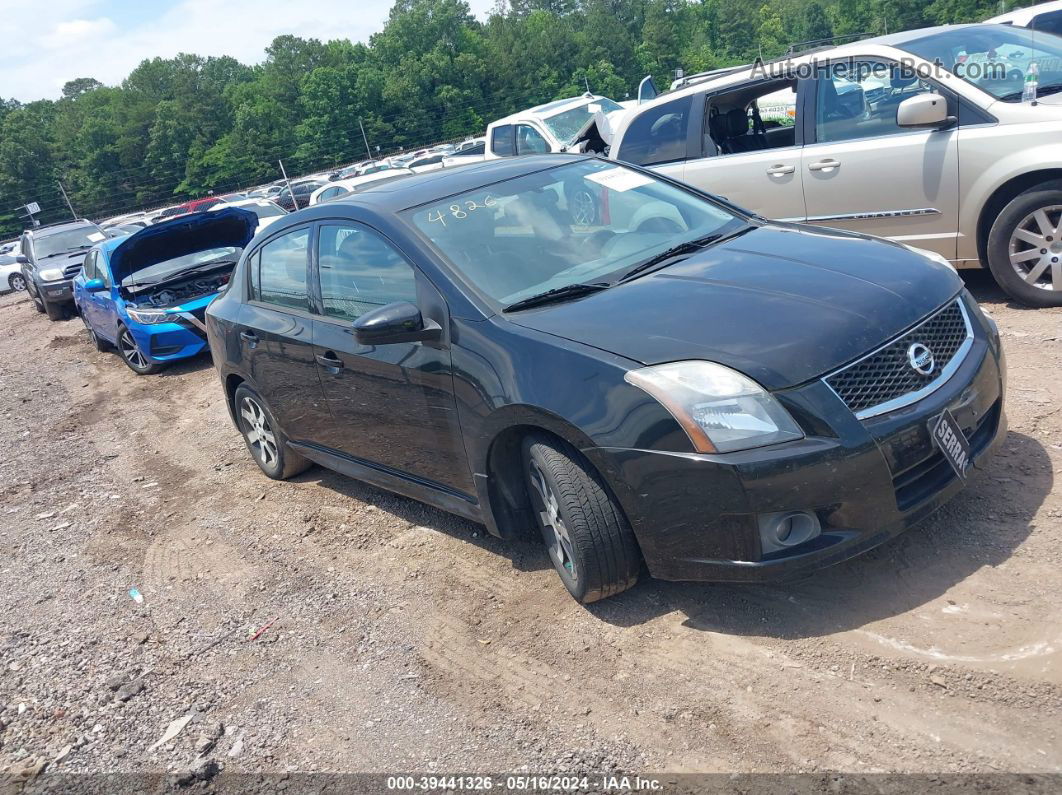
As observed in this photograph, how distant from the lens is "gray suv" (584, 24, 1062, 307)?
19.2 ft

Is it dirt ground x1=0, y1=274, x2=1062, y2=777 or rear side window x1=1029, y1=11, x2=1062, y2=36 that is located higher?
rear side window x1=1029, y1=11, x2=1062, y2=36

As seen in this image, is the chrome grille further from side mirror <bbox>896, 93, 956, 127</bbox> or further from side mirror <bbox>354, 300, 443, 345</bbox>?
side mirror <bbox>896, 93, 956, 127</bbox>

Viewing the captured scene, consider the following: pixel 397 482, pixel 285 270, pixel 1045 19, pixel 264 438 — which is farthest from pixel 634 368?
pixel 1045 19

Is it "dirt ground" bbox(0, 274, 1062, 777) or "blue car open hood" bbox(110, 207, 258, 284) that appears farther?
"blue car open hood" bbox(110, 207, 258, 284)

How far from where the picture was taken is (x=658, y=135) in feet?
25.4

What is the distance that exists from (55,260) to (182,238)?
9.16 m

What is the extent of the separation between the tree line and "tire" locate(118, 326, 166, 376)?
24867 mm

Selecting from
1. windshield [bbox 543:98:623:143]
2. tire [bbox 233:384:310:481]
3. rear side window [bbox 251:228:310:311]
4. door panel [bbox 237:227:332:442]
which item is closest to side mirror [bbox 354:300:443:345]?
door panel [bbox 237:227:332:442]

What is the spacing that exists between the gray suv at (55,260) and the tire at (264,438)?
42.2 ft

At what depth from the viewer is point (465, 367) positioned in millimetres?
3764

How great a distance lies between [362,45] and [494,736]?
87.3 meters

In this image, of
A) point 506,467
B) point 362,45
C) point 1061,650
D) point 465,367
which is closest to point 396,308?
point 465,367

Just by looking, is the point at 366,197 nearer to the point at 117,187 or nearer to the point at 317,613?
the point at 317,613

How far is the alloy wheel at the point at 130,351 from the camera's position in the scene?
35.3ft
